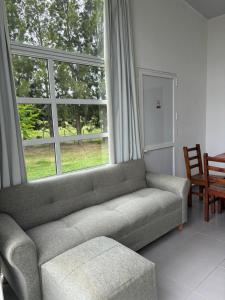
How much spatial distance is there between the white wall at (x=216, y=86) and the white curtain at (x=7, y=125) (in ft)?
12.2

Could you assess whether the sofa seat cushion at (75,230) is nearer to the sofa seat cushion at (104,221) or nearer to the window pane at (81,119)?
the sofa seat cushion at (104,221)

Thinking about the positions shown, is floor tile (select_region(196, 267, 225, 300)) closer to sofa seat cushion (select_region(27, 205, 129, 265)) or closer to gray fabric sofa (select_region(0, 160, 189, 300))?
gray fabric sofa (select_region(0, 160, 189, 300))

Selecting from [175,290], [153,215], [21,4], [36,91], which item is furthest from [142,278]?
[21,4]

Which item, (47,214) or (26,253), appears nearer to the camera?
(26,253)

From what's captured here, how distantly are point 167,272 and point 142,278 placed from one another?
2.34ft

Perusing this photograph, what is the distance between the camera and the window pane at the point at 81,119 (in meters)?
2.42

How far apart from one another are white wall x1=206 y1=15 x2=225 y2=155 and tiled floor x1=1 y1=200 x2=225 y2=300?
1.98 metres

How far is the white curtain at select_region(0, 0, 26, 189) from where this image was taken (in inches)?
72.1

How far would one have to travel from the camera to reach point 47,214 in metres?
2.03

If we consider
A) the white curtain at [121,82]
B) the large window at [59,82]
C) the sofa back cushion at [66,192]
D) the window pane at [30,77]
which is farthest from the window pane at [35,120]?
the white curtain at [121,82]

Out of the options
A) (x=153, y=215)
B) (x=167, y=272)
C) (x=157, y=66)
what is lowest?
(x=167, y=272)

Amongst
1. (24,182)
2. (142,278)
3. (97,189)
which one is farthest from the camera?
(97,189)

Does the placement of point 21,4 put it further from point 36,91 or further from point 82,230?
point 82,230

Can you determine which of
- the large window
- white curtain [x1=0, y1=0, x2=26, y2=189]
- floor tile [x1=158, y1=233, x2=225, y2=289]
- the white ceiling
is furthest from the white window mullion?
the white ceiling
